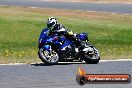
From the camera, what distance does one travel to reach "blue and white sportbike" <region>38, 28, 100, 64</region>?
1856cm

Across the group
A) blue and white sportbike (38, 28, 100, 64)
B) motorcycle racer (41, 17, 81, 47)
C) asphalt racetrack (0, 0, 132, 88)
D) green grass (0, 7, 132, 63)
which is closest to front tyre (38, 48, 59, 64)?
blue and white sportbike (38, 28, 100, 64)

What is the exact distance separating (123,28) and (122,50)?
10614 mm

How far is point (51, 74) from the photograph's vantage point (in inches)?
642

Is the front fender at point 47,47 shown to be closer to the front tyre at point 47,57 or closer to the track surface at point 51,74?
the front tyre at point 47,57

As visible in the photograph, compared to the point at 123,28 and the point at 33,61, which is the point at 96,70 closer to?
the point at 33,61

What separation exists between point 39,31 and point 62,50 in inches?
563

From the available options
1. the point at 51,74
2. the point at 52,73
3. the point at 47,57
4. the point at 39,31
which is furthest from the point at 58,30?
the point at 39,31

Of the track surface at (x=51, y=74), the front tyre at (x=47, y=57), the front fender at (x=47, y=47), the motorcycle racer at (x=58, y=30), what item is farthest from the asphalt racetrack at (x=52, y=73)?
the motorcycle racer at (x=58, y=30)

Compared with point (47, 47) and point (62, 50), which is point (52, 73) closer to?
point (47, 47)

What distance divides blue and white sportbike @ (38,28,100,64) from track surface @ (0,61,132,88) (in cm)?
26

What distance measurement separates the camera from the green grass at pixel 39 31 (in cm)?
2250

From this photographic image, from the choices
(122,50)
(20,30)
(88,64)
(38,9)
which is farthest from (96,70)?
(38,9)

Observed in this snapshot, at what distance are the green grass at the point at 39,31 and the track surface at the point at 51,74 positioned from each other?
6.91ft

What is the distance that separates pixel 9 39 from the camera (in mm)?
29797
